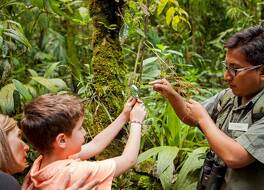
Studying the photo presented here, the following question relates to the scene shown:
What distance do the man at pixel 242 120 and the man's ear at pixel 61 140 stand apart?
2.31 ft

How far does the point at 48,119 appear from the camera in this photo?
2004 millimetres

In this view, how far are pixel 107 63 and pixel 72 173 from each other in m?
1.26

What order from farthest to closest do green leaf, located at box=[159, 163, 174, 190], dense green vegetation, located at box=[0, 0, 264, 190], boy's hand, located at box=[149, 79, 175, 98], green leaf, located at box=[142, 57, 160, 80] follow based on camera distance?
green leaf, located at box=[142, 57, 160, 80], green leaf, located at box=[159, 163, 174, 190], dense green vegetation, located at box=[0, 0, 264, 190], boy's hand, located at box=[149, 79, 175, 98]

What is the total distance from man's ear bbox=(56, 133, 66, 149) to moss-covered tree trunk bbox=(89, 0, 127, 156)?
103cm

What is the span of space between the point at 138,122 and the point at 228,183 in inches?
23.0

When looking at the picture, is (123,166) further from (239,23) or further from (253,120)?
(239,23)

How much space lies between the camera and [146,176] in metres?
3.43

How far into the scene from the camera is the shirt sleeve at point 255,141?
2258 millimetres

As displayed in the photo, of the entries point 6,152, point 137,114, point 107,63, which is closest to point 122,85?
point 107,63

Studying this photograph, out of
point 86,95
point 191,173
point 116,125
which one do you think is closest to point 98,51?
point 86,95

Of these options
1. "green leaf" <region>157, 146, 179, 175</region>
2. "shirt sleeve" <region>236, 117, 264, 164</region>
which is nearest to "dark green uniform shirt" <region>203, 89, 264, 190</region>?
"shirt sleeve" <region>236, 117, 264, 164</region>

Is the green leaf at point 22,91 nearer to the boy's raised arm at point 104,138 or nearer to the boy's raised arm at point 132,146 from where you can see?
the boy's raised arm at point 104,138

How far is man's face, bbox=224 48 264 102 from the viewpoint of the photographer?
7.86ft

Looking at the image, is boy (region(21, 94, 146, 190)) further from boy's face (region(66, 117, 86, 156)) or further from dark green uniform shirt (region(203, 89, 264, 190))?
dark green uniform shirt (region(203, 89, 264, 190))
